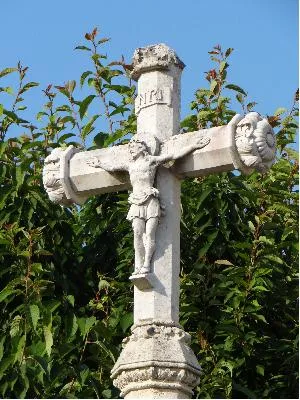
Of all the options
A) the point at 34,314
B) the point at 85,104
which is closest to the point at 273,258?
the point at 34,314

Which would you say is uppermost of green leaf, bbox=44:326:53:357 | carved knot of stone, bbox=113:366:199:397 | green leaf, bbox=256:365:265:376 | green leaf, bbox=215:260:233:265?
green leaf, bbox=215:260:233:265

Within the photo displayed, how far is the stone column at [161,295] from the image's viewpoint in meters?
8.54

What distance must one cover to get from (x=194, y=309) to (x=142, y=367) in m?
2.94

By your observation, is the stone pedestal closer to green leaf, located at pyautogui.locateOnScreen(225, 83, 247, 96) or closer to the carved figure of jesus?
the carved figure of jesus

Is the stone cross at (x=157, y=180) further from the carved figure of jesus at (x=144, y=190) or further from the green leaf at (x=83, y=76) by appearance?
the green leaf at (x=83, y=76)

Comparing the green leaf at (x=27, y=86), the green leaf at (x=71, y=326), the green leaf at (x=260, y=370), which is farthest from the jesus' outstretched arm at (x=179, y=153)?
the green leaf at (x=27, y=86)

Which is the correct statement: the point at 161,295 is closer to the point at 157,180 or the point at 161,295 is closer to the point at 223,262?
the point at 157,180

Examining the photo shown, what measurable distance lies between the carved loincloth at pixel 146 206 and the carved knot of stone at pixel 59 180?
702mm

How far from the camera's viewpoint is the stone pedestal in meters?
8.52

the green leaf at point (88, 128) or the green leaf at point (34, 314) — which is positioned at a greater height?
the green leaf at point (88, 128)

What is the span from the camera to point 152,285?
8945 millimetres

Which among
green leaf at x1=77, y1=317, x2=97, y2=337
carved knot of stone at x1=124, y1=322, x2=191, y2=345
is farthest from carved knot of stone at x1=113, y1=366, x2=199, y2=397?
green leaf at x1=77, y1=317, x2=97, y2=337

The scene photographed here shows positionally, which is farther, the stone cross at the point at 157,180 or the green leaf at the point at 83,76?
the green leaf at the point at 83,76

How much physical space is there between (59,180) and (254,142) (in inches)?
59.9
